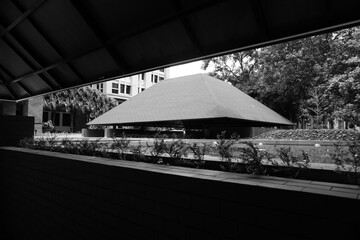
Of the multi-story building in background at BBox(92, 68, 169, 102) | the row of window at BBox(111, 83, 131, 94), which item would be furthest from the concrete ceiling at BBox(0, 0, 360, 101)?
the row of window at BBox(111, 83, 131, 94)

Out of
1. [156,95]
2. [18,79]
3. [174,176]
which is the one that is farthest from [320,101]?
[174,176]

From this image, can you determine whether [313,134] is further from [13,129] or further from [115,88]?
[115,88]

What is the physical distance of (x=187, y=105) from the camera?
2116 centimetres

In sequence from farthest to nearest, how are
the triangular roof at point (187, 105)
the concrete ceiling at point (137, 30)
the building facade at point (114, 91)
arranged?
the building facade at point (114, 91), the triangular roof at point (187, 105), the concrete ceiling at point (137, 30)

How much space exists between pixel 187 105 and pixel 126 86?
111 feet

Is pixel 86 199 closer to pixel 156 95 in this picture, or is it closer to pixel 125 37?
pixel 125 37

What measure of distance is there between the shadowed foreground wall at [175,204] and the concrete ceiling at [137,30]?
206 centimetres

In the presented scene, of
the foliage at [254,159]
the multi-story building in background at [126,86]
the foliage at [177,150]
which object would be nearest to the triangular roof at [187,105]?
the foliage at [177,150]

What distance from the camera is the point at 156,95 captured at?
2517 cm

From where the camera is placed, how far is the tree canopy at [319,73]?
22109 mm

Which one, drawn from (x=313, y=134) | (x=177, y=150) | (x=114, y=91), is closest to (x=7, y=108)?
(x=177, y=150)

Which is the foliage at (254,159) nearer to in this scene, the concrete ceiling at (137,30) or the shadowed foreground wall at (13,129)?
the concrete ceiling at (137,30)

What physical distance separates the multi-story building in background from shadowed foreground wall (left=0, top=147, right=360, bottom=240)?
43.9 metres

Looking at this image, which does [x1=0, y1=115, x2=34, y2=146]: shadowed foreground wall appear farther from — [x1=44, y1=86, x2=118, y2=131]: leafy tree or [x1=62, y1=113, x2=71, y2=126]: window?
[x1=62, y1=113, x2=71, y2=126]: window
